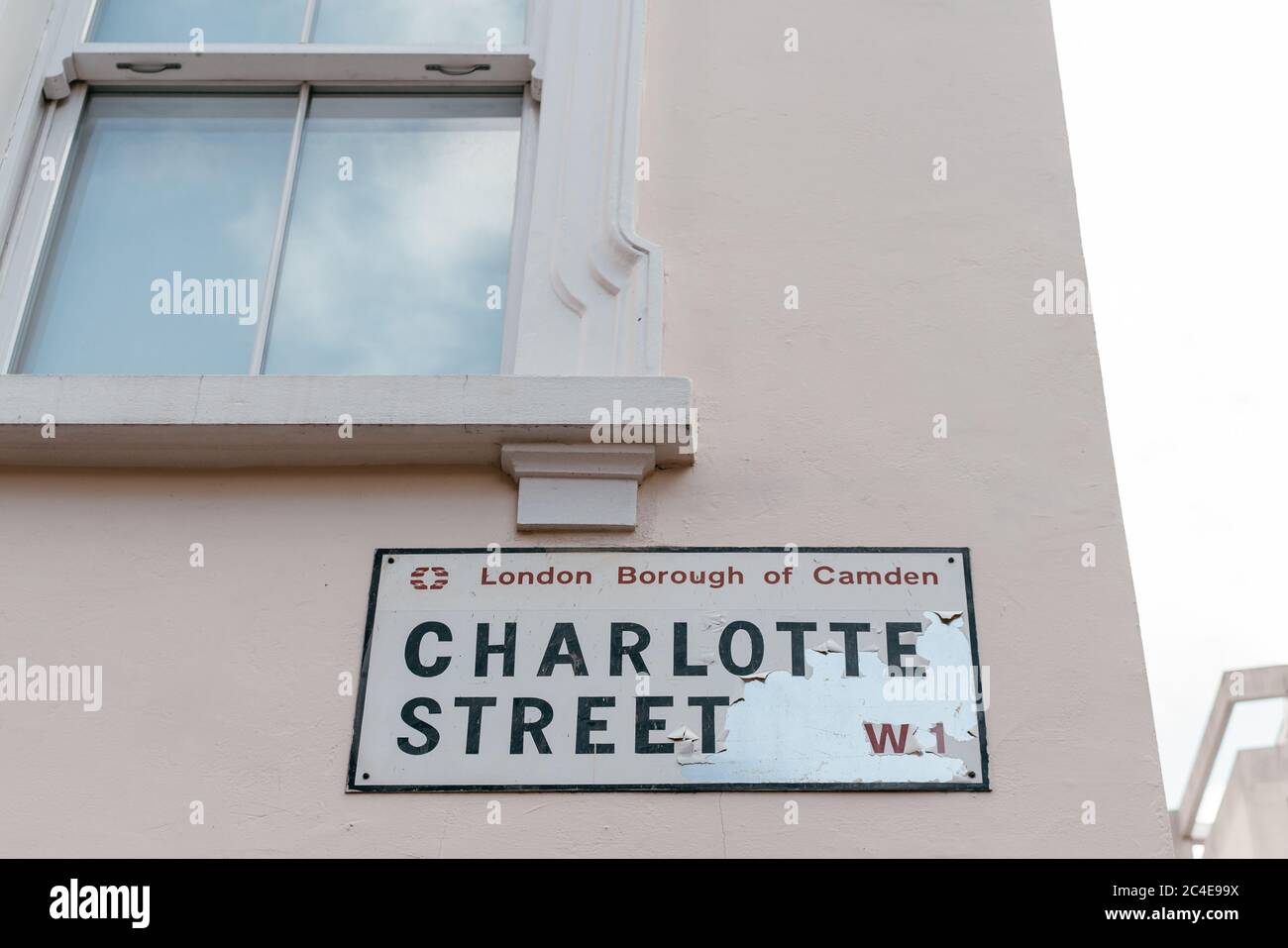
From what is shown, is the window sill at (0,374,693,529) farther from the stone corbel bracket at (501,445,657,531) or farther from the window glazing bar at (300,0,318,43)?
the window glazing bar at (300,0,318,43)

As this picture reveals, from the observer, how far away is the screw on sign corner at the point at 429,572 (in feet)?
10.6

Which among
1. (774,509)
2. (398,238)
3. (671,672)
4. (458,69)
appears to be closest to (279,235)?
(398,238)

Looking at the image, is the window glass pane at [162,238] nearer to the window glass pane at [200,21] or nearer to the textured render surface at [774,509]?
the window glass pane at [200,21]

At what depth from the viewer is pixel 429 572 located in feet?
10.6

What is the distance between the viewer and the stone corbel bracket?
3287mm

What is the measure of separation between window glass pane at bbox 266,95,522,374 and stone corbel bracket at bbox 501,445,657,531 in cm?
48

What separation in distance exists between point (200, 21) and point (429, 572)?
1.99 meters

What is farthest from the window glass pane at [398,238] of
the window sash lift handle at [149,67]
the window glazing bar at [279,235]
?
the window sash lift handle at [149,67]

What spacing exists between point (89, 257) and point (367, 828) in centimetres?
180

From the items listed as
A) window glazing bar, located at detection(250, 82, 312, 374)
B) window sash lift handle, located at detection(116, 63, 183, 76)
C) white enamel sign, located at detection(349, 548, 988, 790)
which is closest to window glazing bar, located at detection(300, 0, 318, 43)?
window glazing bar, located at detection(250, 82, 312, 374)
